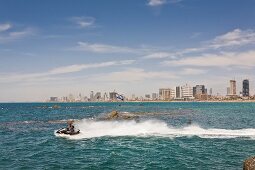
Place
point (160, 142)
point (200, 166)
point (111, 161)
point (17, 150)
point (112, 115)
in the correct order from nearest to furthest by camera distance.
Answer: point (200, 166) < point (111, 161) < point (17, 150) < point (160, 142) < point (112, 115)

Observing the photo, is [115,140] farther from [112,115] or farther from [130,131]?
[112,115]

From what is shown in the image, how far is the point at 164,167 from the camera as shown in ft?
102

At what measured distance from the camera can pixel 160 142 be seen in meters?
45.1

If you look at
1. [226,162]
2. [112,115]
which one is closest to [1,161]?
[226,162]

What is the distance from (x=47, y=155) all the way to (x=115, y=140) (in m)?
11.9

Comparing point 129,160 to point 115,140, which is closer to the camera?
point 129,160

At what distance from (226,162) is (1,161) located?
2175cm

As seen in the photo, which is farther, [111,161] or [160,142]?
[160,142]

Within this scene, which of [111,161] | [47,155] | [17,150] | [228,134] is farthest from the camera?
[228,134]

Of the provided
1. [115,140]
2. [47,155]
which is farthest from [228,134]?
[47,155]

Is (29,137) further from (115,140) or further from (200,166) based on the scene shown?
(200,166)

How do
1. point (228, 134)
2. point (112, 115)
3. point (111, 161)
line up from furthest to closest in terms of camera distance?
point (112, 115)
point (228, 134)
point (111, 161)

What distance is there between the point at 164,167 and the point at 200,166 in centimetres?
314

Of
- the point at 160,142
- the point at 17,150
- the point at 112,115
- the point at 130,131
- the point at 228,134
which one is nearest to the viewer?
the point at 17,150
